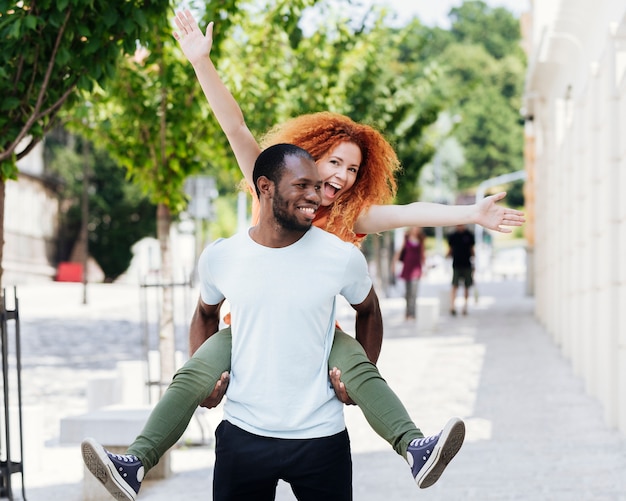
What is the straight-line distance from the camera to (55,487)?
8047mm

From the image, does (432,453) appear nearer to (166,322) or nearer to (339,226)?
(339,226)

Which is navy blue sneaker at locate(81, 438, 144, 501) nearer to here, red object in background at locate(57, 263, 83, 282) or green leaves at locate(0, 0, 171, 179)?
green leaves at locate(0, 0, 171, 179)

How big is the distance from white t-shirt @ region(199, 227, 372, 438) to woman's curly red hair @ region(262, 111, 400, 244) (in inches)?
15.2

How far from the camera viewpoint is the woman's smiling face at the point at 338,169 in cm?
408

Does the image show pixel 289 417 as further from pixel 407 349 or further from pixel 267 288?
pixel 407 349

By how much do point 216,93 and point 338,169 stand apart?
0.48 m

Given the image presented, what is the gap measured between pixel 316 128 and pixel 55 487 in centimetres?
465

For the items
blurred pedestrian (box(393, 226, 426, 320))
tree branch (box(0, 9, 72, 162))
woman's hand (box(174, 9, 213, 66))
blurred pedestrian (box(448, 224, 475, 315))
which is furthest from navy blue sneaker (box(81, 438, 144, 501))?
blurred pedestrian (box(448, 224, 475, 315))

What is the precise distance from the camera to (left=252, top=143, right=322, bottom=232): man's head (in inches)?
141

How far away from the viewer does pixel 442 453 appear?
351 cm

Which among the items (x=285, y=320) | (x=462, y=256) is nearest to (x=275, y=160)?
(x=285, y=320)

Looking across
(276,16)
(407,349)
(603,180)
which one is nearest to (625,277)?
(603,180)

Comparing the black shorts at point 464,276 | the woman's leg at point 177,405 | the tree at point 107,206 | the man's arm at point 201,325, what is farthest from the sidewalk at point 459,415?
the tree at point 107,206

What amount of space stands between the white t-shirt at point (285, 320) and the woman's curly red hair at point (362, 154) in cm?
39
